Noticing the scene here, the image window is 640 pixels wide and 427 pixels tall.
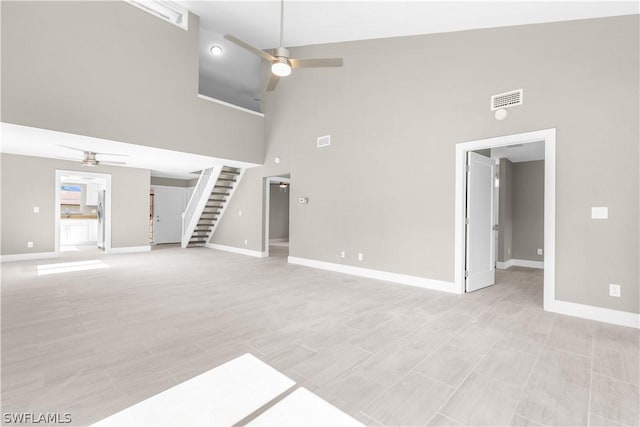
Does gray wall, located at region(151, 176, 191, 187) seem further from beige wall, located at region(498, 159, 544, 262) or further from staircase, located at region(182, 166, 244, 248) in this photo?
beige wall, located at region(498, 159, 544, 262)

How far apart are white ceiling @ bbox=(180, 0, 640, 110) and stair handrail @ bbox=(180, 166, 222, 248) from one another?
349 centimetres

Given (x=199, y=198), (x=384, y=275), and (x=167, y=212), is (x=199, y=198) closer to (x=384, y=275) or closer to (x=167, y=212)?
(x=167, y=212)

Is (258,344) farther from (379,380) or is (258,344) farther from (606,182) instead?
(606,182)

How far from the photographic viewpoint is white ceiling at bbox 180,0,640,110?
3.62 meters

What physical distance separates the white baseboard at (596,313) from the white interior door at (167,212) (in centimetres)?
1205

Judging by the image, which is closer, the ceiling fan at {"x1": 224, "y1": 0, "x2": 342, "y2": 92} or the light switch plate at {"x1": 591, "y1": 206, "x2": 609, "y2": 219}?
the light switch plate at {"x1": 591, "y1": 206, "x2": 609, "y2": 219}

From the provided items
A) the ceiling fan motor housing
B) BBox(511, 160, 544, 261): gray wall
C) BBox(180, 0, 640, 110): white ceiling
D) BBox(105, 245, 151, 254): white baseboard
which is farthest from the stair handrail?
BBox(511, 160, 544, 261): gray wall

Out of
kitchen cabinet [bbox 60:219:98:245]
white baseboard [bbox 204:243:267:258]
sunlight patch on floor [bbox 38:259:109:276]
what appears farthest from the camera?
kitchen cabinet [bbox 60:219:98:245]

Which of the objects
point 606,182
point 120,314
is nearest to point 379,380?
point 120,314

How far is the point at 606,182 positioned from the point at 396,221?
2813 mm

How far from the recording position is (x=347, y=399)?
76.9 inches

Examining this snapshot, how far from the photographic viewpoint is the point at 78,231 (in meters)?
10.9

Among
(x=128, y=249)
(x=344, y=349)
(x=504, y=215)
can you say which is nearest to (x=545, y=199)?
(x=344, y=349)

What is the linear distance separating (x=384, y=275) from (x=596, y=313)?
2917mm
